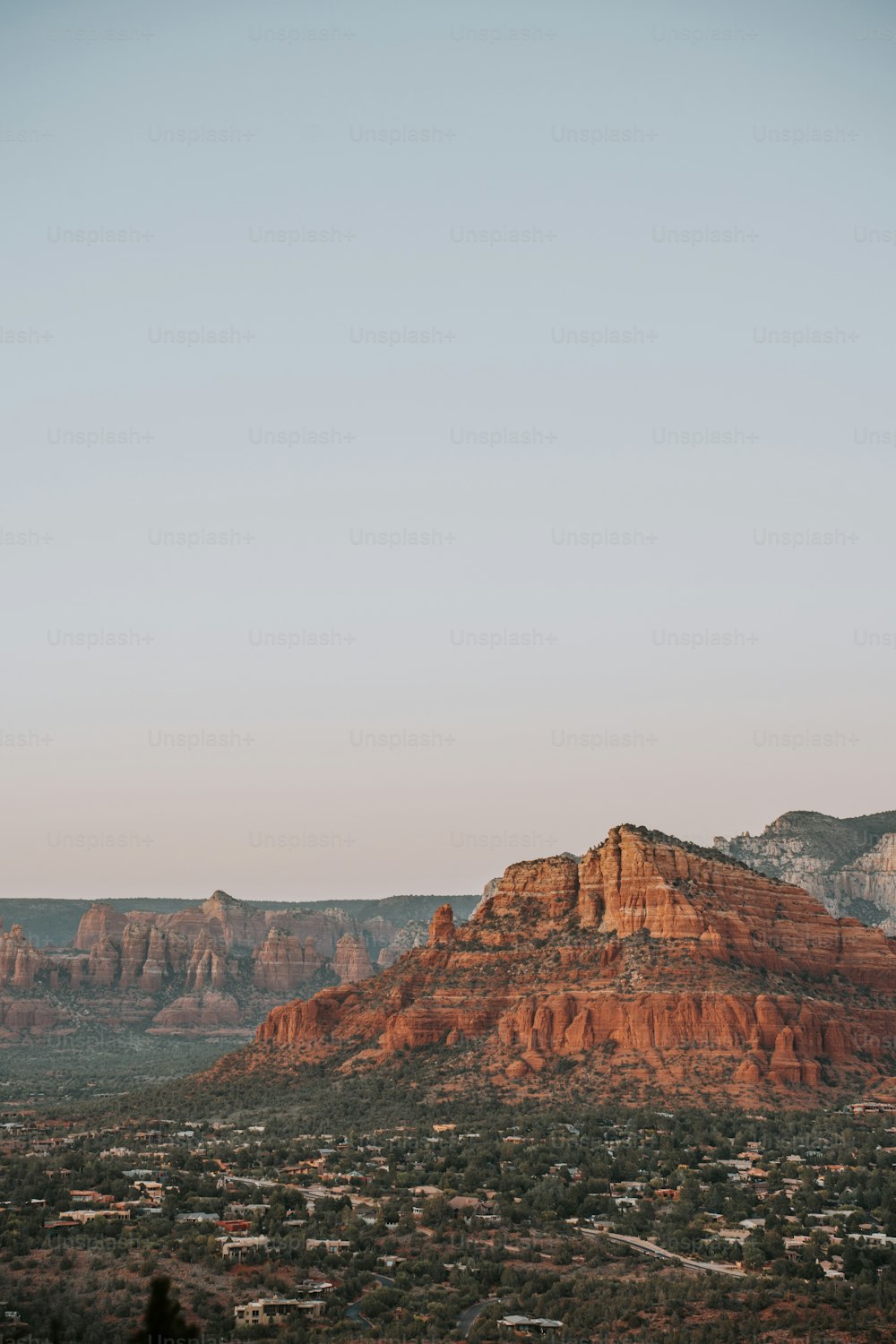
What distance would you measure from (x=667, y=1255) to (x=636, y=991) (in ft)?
140

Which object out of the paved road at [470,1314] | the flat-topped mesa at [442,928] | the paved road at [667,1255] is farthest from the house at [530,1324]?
the flat-topped mesa at [442,928]

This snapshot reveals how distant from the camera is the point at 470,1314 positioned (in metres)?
60.1

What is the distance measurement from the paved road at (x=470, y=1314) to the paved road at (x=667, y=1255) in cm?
887

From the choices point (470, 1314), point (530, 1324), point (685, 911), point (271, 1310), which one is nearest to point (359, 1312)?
point (271, 1310)

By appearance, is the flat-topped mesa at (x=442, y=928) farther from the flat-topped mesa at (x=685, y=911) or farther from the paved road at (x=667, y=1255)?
the paved road at (x=667, y=1255)

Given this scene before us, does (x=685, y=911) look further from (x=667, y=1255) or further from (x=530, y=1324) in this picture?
(x=530, y=1324)

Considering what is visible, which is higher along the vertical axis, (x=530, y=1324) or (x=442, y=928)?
(x=442, y=928)

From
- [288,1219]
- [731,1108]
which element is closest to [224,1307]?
[288,1219]

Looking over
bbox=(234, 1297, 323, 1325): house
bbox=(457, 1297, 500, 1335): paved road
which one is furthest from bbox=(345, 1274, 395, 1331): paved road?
bbox=(457, 1297, 500, 1335): paved road

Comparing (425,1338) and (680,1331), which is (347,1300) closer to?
(425,1338)

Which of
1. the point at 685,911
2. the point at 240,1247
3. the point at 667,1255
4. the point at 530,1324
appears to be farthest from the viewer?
the point at 685,911

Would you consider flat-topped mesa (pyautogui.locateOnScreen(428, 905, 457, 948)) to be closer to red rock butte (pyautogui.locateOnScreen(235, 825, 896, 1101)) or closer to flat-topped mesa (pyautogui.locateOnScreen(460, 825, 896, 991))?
red rock butte (pyautogui.locateOnScreen(235, 825, 896, 1101))

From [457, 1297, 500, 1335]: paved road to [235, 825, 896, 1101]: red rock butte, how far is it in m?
43.4

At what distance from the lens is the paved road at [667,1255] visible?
65.2 metres
